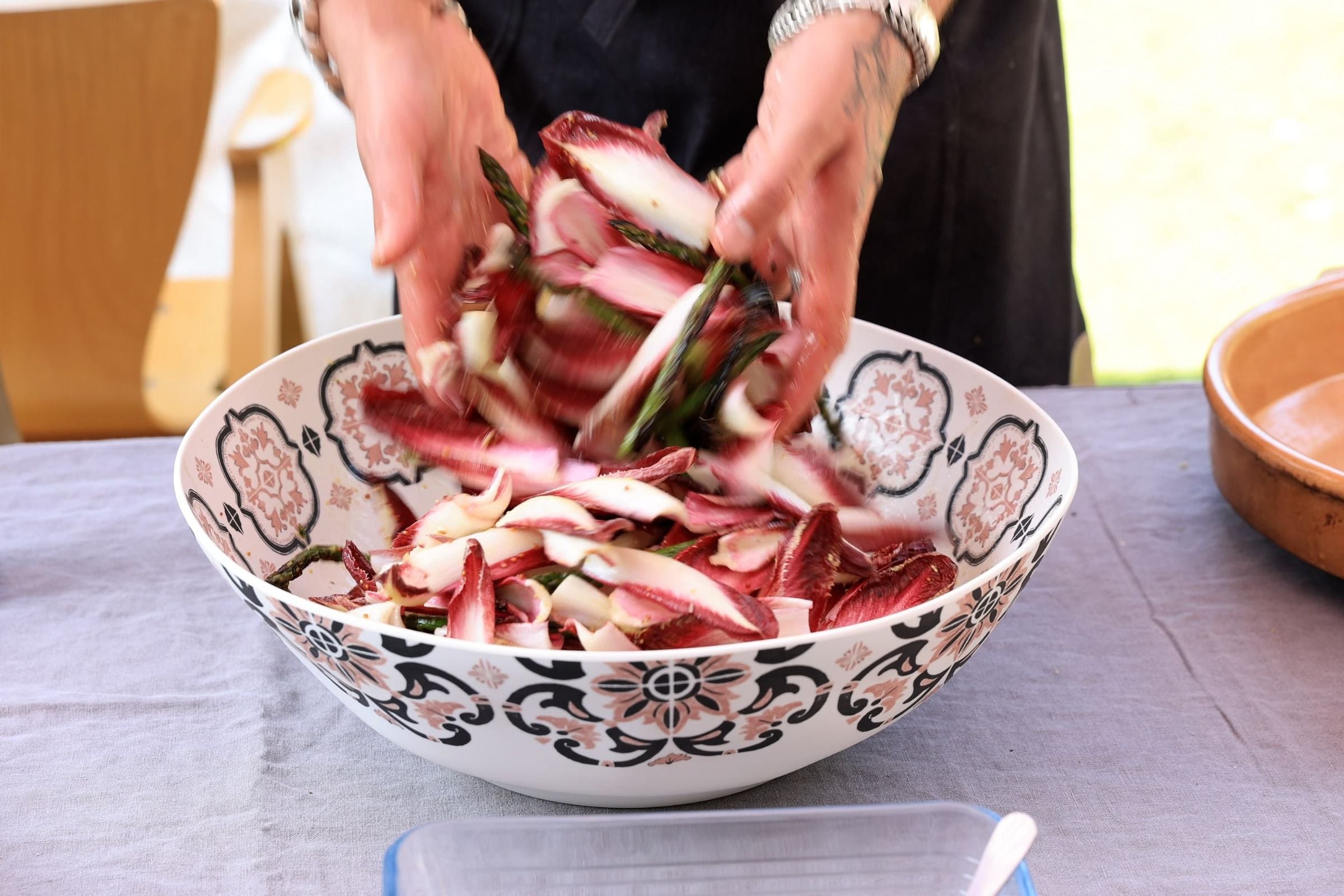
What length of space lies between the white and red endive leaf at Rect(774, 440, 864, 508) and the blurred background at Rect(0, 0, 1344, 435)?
1.00 m

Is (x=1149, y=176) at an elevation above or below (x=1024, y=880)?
below

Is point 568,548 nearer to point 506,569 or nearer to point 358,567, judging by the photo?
point 506,569

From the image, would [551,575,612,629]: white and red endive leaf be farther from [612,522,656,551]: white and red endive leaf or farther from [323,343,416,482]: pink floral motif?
[323,343,416,482]: pink floral motif

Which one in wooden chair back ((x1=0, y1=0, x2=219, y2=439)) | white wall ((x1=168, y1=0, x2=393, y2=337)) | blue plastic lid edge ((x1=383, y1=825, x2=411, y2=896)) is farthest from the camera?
white wall ((x1=168, y1=0, x2=393, y2=337))

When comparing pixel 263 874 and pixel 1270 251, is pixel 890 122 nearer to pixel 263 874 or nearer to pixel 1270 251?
pixel 263 874

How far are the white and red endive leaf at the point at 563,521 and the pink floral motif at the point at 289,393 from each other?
23 cm

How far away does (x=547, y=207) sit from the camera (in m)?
0.60

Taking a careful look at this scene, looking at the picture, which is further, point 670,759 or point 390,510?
point 390,510

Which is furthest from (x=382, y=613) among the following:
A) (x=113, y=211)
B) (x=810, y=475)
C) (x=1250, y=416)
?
(x=113, y=211)

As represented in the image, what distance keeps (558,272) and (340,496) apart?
22 centimetres

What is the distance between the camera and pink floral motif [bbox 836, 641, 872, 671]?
0.43m

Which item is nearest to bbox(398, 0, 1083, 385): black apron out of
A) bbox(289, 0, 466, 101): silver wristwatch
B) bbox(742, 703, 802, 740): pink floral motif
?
bbox(289, 0, 466, 101): silver wristwatch

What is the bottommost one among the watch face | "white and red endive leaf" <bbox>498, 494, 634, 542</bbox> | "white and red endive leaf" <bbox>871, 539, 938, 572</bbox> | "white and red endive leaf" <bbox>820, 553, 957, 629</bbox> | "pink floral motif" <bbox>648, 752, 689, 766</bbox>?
"pink floral motif" <bbox>648, 752, 689, 766</bbox>

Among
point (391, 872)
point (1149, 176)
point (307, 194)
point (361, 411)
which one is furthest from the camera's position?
point (1149, 176)
